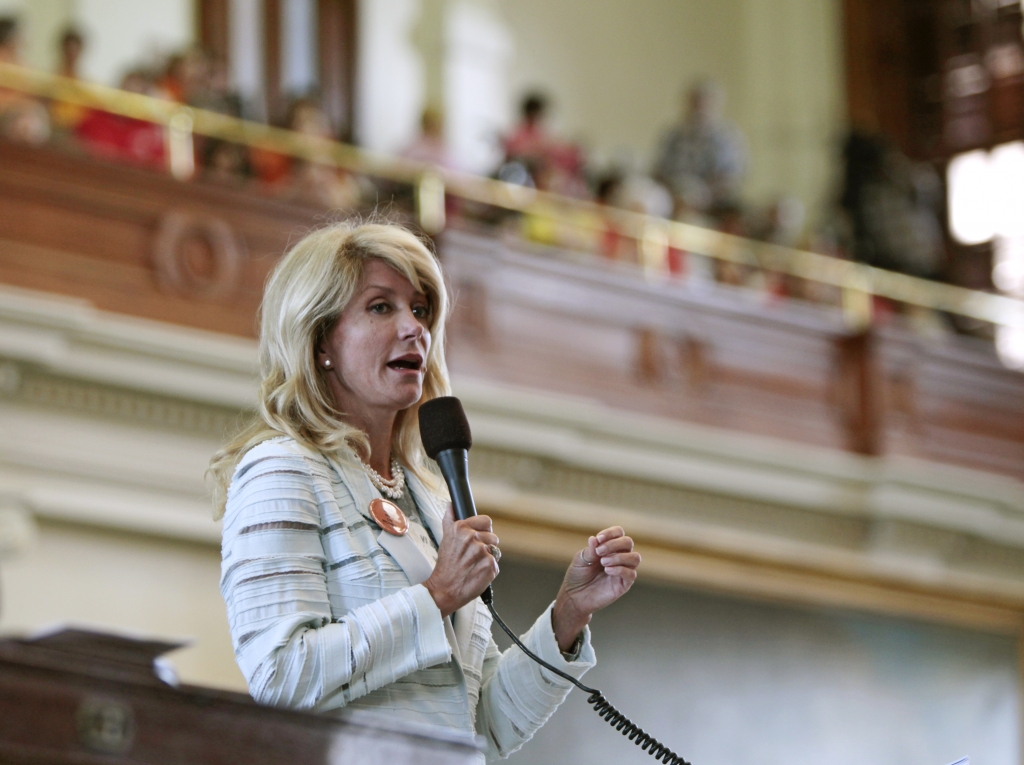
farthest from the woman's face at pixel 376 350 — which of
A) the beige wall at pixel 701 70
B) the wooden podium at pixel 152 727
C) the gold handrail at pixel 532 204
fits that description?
the beige wall at pixel 701 70

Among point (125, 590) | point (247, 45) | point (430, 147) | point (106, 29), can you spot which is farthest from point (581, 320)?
point (106, 29)

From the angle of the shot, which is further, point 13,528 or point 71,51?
point 71,51

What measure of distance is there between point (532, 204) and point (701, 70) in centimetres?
417

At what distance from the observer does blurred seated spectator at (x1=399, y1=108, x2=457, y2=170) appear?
26.3ft

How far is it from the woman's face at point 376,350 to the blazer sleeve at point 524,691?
0.39 meters

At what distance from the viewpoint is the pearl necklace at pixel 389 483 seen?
2.32 m

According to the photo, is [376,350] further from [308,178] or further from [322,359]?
[308,178]

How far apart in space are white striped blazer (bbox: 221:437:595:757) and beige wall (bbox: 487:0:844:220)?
877cm

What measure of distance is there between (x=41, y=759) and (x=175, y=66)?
594 cm

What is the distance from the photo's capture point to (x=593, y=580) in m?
2.31

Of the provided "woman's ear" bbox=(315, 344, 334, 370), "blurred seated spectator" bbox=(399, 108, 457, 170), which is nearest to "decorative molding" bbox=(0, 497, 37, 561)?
"blurred seated spectator" bbox=(399, 108, 457, 170)

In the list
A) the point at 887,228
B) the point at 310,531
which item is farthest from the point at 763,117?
the point at 310,531

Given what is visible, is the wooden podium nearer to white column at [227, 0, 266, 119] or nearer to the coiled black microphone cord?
the coiled black microphone cord

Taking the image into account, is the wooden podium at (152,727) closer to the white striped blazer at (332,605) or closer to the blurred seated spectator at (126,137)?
the white striped blazer at (332,605)
